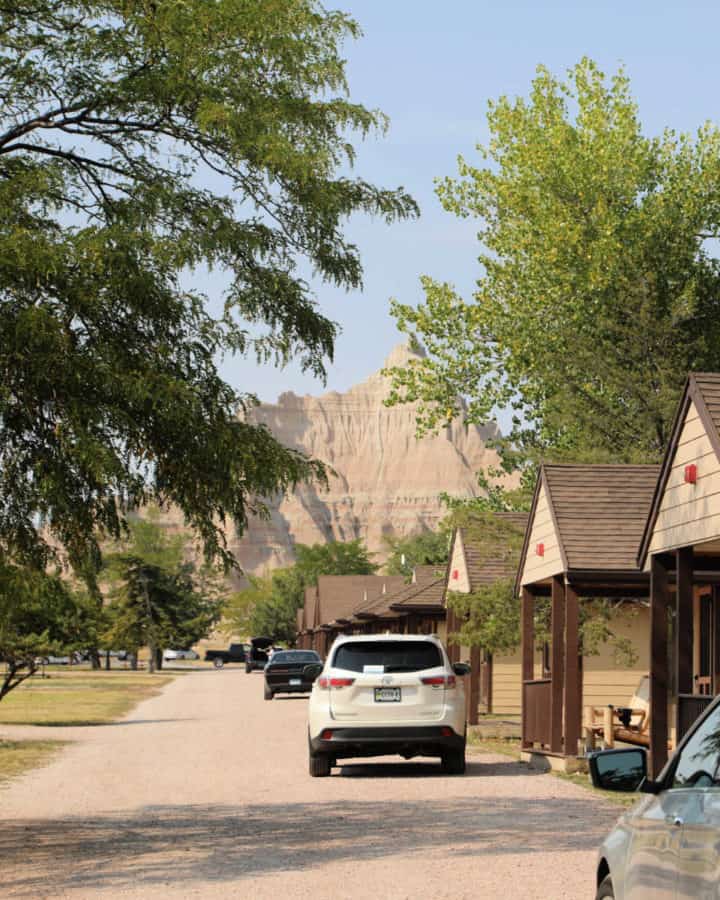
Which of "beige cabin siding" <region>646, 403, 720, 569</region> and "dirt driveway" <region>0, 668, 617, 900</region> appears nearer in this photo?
"dirt driveway" <region>0, 668, 617, 900</region>

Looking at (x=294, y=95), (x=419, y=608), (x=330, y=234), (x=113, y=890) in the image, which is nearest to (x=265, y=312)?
(x=330, y=234)

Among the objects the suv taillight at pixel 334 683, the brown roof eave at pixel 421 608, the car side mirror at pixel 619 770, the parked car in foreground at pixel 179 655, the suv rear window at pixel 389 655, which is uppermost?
the parked car in foreground at pixel 179 655

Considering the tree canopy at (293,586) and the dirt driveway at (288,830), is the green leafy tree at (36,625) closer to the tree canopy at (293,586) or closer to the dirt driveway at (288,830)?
the dirt driveway at (288,830)

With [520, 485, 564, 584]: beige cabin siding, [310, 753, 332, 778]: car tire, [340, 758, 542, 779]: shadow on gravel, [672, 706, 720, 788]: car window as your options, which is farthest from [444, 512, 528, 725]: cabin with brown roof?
[672, 706, 720, 788]: car window

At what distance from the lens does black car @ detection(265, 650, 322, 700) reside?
177 feet

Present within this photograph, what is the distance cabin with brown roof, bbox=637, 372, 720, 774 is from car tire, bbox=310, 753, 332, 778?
4.59 m

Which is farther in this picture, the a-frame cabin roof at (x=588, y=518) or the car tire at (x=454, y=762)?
the a-frame cabin roof at (x=588, y=518)

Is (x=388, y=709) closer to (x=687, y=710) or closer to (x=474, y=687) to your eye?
(x=687, y=710)

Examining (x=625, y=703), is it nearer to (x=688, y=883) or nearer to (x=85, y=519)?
(x=85, y=519)

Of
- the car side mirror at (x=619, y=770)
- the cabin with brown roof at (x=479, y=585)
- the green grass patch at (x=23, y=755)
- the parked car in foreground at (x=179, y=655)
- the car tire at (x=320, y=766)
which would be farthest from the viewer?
the parked car in foreground at (x=179, y=655)

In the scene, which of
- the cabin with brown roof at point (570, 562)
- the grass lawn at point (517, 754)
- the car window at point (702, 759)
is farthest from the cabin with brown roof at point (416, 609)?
the car window at point (702, 759)

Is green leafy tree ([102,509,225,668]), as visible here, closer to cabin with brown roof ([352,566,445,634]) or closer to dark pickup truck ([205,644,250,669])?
dark pickup truck ([205,644,250,669])

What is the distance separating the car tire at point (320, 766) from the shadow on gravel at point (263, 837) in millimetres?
3588

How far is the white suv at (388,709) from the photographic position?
20.2 metres
